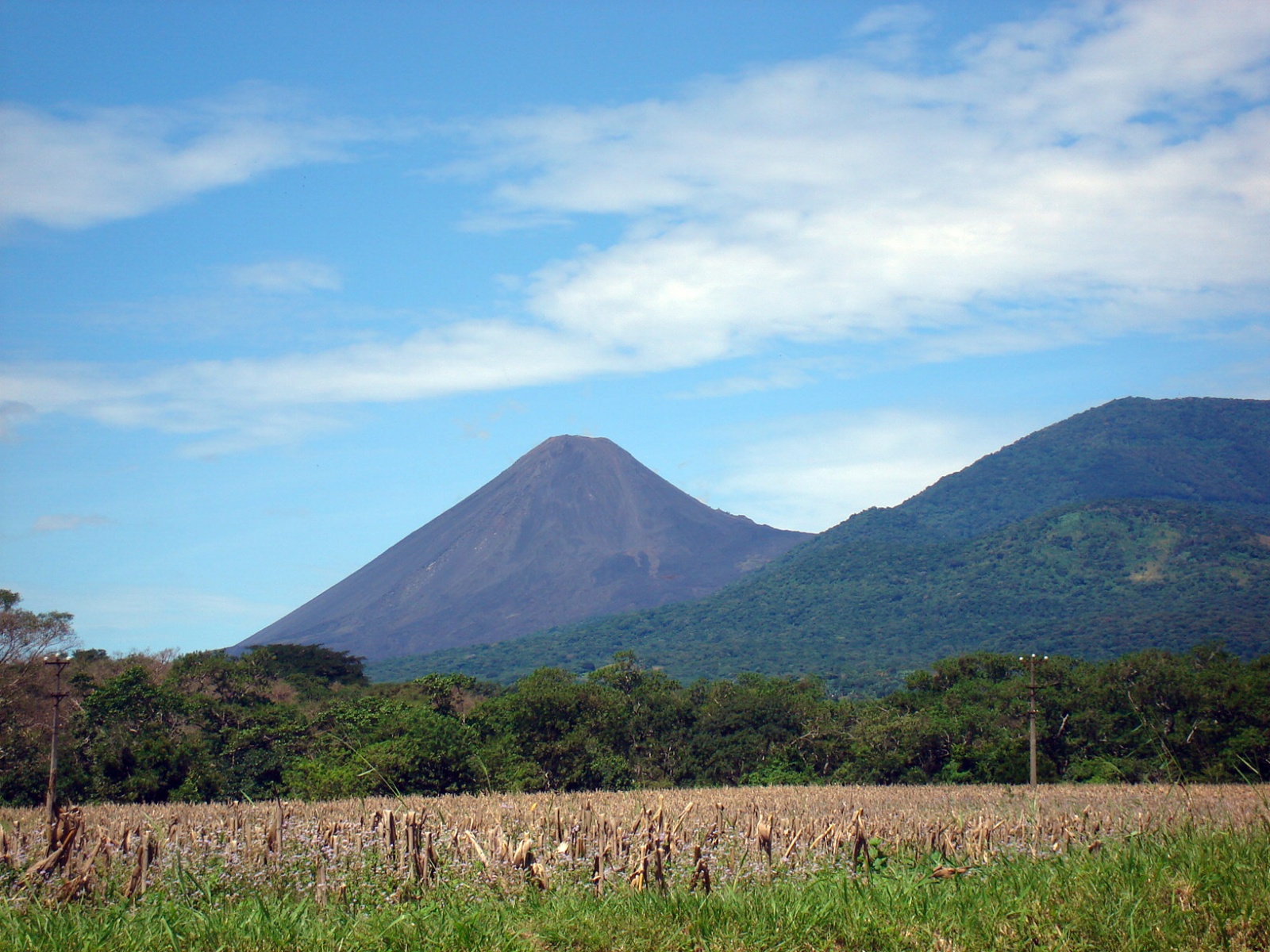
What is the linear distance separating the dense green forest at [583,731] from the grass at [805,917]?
88.6 ft

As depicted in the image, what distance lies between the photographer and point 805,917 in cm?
514

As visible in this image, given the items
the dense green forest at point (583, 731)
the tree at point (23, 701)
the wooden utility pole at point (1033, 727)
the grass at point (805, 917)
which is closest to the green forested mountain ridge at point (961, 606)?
the dense green forest at point (583, 731)

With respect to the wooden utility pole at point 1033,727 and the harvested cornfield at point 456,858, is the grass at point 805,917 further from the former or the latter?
the wooden utility pole at point 1033,727

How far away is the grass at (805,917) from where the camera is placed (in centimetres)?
468

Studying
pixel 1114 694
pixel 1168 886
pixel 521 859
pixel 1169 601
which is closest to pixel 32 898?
pixel 521 859

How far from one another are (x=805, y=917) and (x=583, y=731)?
37.9 metres

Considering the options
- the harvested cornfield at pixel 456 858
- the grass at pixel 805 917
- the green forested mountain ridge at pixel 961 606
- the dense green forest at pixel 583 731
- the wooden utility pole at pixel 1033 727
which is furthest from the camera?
the green forested mountain ridge at pixel 961 606

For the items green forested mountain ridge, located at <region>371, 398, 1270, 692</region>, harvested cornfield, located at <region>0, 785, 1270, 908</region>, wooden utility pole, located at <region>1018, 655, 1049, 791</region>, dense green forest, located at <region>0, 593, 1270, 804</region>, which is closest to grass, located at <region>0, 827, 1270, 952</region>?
harvested cornfield, located at <region>0, 785, 1270, 908</region>

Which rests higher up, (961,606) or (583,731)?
(961,606)

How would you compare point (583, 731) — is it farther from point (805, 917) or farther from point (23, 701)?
point (805, 917)

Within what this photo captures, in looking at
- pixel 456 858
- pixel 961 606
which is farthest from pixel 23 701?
pixel 961 606

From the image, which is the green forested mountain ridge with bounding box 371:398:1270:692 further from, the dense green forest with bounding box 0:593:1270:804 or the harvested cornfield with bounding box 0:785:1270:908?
the harvested cornfield with bounding box 0:785:1270:908

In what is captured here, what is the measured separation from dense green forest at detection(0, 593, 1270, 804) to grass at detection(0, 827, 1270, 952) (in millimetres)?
27001

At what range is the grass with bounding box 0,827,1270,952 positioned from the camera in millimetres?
4680
